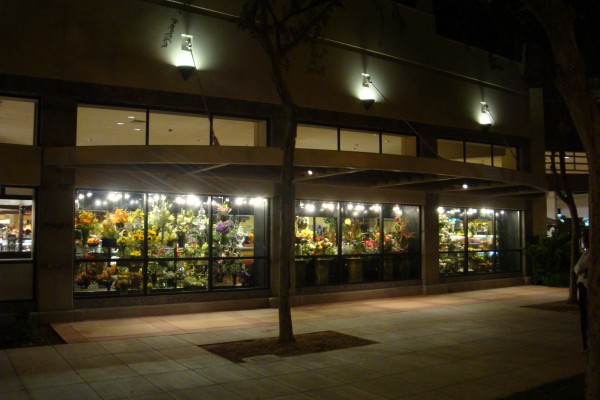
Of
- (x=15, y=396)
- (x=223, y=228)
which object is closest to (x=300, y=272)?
(x=223, y=228)

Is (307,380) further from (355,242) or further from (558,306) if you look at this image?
(558,306)

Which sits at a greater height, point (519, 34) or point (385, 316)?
point (519, 34)

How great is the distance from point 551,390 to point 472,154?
14.1 metres

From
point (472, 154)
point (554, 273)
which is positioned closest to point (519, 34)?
point (472, 154)

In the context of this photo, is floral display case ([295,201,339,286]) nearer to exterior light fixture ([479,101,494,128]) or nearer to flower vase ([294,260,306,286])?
flower vase ([294,260,306,286])

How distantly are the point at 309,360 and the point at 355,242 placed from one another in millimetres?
8320

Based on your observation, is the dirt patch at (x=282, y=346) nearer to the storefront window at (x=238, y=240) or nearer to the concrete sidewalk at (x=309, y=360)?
the concrete sidewalk at (x=309, y=360)

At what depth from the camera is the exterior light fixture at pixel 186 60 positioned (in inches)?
556

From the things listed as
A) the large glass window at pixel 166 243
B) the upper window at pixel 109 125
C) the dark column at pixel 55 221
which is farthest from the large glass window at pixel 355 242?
the dark column at pixel 55 221

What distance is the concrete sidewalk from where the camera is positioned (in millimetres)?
7895

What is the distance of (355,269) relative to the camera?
17688 millimetres

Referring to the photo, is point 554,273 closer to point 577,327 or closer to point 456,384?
point 577,327

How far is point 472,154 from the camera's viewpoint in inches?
829

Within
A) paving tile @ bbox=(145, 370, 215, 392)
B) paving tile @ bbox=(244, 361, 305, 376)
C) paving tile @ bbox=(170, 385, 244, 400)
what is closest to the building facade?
paving tile @ bbox=(244, 361, 305, 376)
